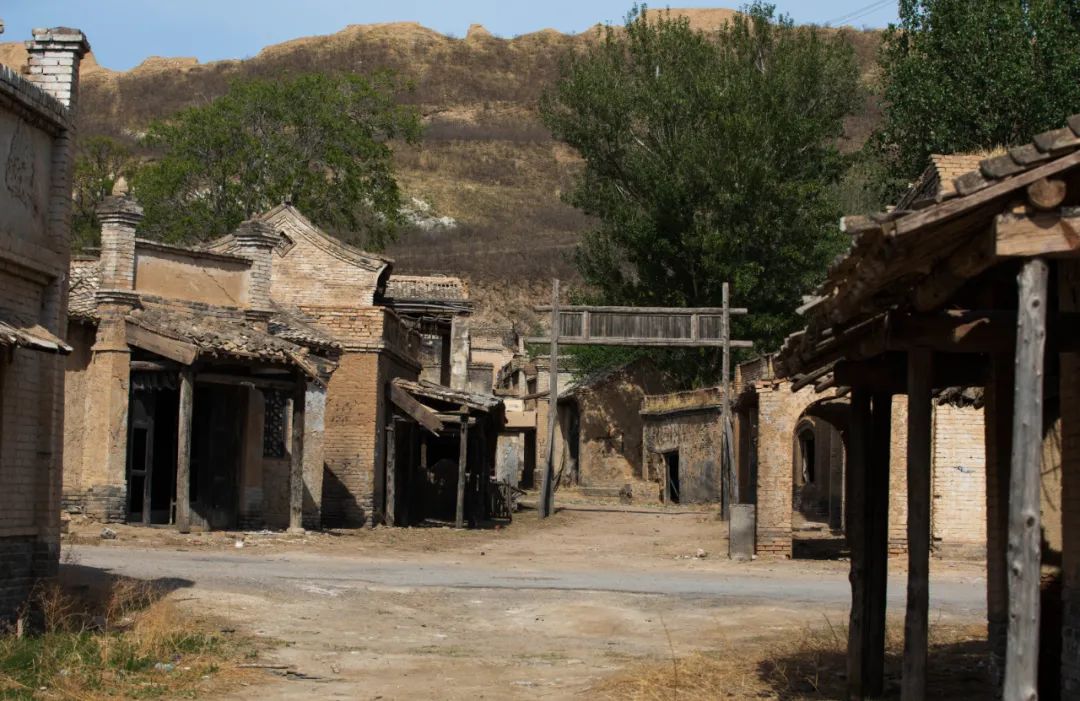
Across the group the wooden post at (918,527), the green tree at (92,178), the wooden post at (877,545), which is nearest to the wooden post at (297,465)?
the wooden post at (877,545)

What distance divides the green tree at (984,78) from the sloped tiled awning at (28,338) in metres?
26.4

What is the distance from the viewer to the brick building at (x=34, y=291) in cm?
1227

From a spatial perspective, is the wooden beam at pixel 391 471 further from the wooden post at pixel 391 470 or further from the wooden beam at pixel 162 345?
the wooden beam at pixel 162 345

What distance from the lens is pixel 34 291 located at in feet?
42.3

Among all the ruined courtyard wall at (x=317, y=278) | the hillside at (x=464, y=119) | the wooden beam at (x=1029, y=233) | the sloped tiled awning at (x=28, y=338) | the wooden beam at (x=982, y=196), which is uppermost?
the hillside at (x=464, y=119)

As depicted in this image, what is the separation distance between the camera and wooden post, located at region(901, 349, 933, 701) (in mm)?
8312

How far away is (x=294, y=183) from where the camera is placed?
145 ft

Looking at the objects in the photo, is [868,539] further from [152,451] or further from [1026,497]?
[152,451]

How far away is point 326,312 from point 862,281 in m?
22.4

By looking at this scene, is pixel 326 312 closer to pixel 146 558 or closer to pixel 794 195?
pixel 146 558

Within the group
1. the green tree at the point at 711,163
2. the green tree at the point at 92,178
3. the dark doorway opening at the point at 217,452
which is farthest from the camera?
the green tree at the point at 92,178

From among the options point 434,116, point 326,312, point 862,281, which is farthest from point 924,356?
point 434,116

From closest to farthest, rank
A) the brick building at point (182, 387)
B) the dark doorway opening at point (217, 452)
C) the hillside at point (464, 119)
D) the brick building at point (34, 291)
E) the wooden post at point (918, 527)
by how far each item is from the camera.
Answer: the wooden post at point (918, 527), the brick building at point (34, 291), the brick building at point (182, 387), the dark doorway opening at point (217, 452), the hillside at point (464, 119)

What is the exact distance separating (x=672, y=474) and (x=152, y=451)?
24.0 m
